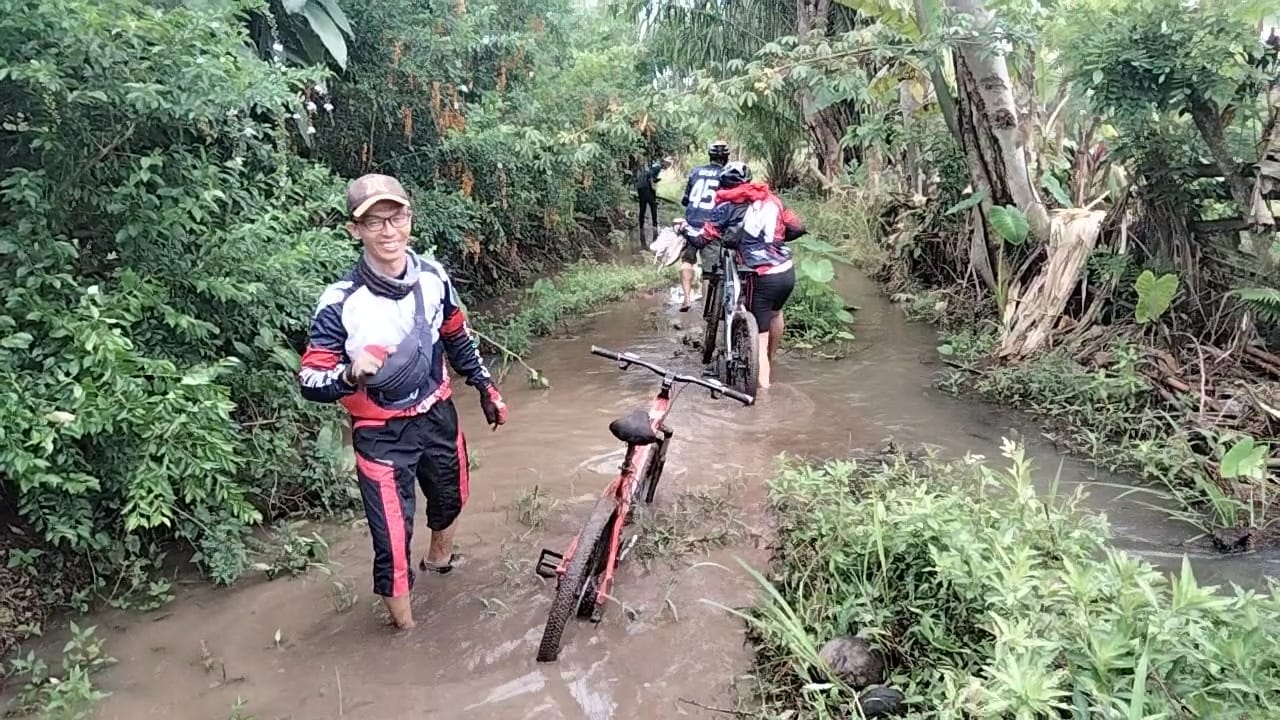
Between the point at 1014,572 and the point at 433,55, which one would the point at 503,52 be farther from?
the point at 1014,572

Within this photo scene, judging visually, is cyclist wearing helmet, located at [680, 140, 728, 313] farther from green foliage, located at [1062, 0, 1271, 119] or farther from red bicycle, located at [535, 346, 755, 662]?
red bicycle, located at [535, 346, 755, 662]

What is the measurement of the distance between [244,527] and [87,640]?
0.95 m

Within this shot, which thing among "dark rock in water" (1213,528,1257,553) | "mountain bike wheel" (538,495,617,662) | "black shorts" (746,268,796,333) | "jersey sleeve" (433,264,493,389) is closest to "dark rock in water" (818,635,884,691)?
"mountain bike wheel" (538,495,617,662)

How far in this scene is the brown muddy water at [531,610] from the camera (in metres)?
3.46

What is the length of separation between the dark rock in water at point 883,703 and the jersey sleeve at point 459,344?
2.09 meters

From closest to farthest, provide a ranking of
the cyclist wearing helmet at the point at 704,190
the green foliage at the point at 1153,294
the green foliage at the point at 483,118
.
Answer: the green foliage at the point at 1153,294, the green foliage at the point at 483,118, the cyclist wearing helmet at the point at 704,190

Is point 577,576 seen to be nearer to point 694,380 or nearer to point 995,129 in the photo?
A: point 694,380

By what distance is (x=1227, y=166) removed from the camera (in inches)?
245

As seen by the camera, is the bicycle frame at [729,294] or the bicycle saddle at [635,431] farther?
the bicycle frame at [729,294]

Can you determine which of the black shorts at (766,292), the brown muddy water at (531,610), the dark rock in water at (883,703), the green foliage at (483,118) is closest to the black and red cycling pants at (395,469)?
the brown muddy water at (531,610)

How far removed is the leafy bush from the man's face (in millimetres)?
1075

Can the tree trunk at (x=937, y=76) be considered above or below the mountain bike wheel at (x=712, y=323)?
above

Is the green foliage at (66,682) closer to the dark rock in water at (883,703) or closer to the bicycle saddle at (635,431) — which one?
the bicycle saddle at (635,431)

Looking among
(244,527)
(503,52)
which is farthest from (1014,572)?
(503,52)
